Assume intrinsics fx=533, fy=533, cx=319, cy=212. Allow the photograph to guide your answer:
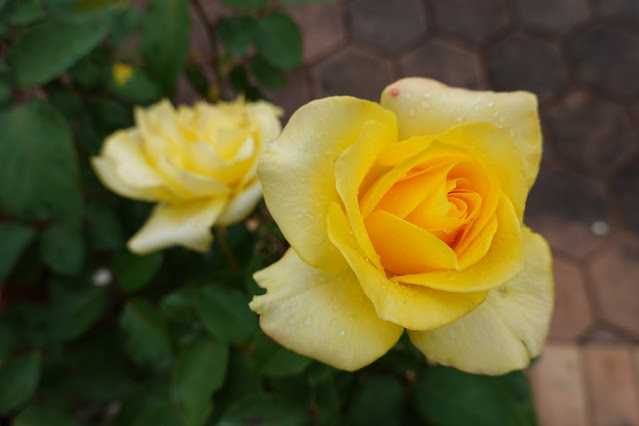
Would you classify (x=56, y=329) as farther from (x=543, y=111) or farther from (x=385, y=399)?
(x=543, y=111)

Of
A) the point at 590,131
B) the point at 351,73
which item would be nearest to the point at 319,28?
the point at 351,73

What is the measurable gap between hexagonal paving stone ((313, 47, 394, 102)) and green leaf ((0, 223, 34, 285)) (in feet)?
3.04

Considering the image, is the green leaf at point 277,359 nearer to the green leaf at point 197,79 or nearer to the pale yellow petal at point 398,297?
the pale yellow petal at point 398,297

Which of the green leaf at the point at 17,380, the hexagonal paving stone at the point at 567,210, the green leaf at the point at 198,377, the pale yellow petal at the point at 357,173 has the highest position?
the pale yellow petal at the point at 357,173

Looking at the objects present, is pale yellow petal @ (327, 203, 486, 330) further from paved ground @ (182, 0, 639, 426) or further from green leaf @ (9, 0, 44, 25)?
paved ground @ (182, 0, 639, 426)

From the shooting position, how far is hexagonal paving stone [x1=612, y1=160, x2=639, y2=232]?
4.39ft

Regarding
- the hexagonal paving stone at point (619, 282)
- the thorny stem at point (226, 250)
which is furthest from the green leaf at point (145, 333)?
the hexagonal paving stone at point (619, 282)

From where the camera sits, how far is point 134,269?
0.63 meters

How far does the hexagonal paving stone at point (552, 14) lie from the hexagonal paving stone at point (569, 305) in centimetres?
74

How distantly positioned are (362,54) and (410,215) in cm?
131

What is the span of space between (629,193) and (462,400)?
110 cm

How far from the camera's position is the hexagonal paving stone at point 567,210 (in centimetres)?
131

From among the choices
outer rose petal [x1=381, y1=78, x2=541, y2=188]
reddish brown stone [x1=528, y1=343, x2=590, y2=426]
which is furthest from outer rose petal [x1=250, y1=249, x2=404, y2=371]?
reddish brown stone [x1=528, y1=343, x2=590, y2=426]

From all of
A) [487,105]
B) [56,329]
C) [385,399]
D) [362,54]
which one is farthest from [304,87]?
[487,105]
